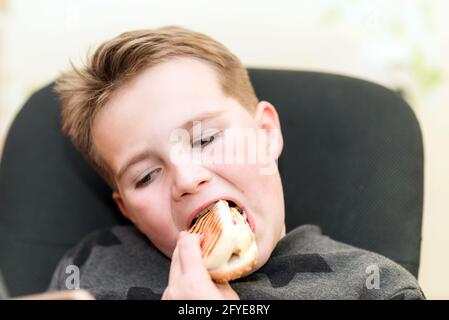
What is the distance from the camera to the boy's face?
2.67 ft

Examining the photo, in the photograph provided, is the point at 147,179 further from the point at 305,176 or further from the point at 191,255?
the point at 305,176

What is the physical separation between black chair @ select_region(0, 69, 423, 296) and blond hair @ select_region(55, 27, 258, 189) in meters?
0.13

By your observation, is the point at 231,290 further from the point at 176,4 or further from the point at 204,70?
the point at 176,4

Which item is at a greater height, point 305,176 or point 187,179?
point 187,179

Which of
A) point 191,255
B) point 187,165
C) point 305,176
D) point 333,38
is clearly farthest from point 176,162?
A: point 333,38

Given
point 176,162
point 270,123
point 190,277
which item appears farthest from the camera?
point 270,123

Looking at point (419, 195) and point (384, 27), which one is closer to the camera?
point (419, 195)

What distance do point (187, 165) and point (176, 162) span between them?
0.02 metres

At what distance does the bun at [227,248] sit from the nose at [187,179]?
2.3 inches

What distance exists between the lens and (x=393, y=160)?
0.99 m

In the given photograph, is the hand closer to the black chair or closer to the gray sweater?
the gray sweater

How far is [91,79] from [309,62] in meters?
0.56

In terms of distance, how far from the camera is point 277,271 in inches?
33.7
